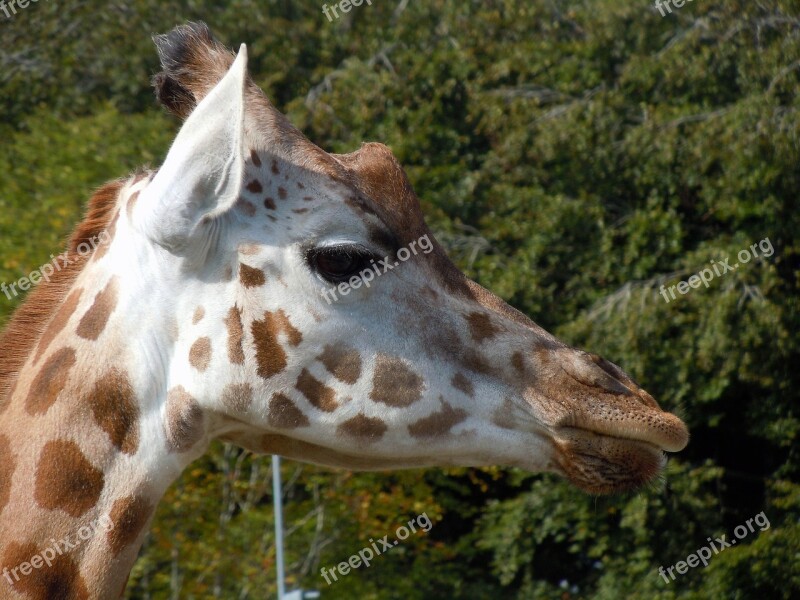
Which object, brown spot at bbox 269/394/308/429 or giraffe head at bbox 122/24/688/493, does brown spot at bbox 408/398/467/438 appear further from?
brown spot at bbox 269/394/308/429

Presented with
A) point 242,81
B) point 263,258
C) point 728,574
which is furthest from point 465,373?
point 728,574

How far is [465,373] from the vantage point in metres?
2.86

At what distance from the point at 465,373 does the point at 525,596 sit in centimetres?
1067

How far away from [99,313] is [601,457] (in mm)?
1454

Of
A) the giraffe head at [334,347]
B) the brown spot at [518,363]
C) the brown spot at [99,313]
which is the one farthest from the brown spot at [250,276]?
the brown spot at [518,363]

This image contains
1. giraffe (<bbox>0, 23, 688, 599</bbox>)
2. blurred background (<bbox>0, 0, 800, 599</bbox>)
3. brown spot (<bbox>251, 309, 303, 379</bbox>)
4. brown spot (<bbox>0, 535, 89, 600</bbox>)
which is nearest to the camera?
brown spot (<bbox>0, 535, 89, 600</bbox>)

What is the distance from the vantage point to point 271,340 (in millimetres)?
2777

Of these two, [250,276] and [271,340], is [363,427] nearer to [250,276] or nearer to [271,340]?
[271,340]

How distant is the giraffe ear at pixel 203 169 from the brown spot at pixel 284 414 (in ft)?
1.64

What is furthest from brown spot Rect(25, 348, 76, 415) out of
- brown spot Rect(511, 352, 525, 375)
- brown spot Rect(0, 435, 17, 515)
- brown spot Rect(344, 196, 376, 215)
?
brown spot Rect(511, 352, 525, 375)

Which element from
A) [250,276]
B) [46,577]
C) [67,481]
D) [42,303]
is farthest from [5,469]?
[250,276]

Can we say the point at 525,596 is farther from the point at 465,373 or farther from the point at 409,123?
the point at 465,373

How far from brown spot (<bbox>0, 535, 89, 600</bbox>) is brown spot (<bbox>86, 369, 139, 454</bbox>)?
32 cm

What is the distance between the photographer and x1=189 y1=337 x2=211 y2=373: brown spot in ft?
9.00
